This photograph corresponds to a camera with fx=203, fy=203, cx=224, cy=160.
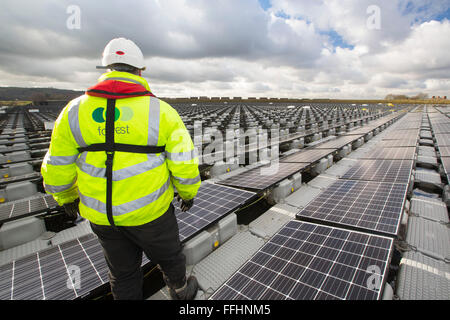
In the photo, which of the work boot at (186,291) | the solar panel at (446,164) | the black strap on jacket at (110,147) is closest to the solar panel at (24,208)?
the work boot at (186,291)

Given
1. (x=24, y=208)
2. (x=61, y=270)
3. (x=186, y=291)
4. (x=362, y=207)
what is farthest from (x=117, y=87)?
(x=24, y=208)

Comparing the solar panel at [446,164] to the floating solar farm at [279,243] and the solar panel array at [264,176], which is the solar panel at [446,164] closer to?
the floating solar farm at [279,243]

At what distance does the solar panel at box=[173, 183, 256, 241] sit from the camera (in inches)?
147

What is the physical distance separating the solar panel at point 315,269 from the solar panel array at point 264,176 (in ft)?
7.53

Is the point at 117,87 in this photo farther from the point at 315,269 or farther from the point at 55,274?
the point at 315,269

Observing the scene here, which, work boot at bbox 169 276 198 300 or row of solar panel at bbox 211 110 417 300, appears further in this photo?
work boot at bbox 169 276 198 300

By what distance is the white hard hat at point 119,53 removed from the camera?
2.08 m

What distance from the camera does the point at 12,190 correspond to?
6.60 meters

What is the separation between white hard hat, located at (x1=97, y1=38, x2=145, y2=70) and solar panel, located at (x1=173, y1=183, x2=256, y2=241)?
8.85ft

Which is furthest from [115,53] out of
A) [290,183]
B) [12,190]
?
[12,190]

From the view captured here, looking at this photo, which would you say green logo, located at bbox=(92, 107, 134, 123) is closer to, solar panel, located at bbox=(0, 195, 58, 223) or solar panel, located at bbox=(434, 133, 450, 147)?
solar panel, located at bbox=(0, 195, 58, 223)

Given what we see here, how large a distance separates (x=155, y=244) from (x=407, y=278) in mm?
3633

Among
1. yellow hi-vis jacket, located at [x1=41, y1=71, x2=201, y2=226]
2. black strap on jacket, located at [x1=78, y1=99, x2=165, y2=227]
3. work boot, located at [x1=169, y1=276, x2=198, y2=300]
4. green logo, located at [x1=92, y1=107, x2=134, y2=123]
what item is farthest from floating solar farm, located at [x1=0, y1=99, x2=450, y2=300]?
green logo, located at [x1=92, y1=107, x2=134, y2=123]

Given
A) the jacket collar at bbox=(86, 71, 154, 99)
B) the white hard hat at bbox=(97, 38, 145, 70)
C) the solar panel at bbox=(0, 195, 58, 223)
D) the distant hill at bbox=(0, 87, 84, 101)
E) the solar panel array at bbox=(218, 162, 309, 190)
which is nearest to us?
the jacket collar at bbox=(86, 71, 154, 99)
